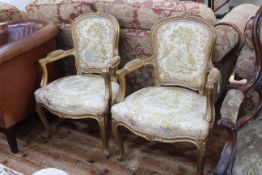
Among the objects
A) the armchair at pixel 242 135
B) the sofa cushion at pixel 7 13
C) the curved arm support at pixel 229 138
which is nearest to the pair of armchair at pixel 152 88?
the armchair at pixel 242 135

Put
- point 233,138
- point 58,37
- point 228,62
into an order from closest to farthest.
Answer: point 233,138 < point 228,62 < point 58,37

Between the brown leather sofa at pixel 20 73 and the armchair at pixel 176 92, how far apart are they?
2.28 feet

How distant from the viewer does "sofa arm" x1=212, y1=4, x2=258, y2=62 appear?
1.90 metres

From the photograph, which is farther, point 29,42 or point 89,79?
point 89,79

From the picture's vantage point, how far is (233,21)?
82.5 inches

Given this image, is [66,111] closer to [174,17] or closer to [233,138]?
[174,17]

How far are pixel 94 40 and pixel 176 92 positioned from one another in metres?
0.71

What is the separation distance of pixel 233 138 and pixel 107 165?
3.36 feet

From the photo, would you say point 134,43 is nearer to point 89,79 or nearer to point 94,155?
point 89,79

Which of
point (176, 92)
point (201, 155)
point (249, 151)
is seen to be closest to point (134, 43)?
point (176, 92)

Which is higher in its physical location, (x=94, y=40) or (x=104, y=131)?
(x=94, y=40)

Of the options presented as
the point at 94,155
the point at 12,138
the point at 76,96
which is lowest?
the point at 94,155

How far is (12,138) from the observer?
2168 millimetres

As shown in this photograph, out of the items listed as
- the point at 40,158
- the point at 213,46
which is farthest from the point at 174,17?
the point at 40,158
